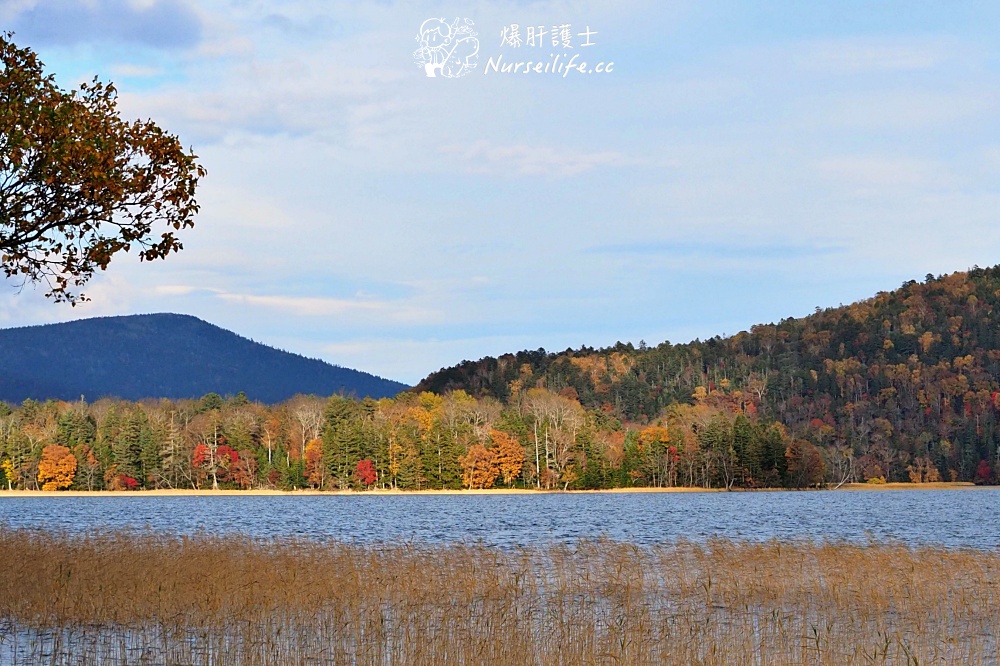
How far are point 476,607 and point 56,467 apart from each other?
125 m

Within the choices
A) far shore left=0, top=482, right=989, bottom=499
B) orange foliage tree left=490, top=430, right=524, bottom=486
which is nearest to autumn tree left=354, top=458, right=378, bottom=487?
far shore left=0, top=482, right=989, bottom=499

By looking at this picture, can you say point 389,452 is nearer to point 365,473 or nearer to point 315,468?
point 365,473

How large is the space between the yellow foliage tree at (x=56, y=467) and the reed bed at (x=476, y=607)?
365ft

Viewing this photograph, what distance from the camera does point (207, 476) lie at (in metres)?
143

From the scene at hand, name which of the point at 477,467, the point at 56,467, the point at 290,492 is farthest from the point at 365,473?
the point at 56,467

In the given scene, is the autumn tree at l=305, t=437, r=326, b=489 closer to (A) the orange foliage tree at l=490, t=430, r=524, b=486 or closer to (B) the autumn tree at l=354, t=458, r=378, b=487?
(B) the autumn tree at l=354, t=458, r=378, b=487

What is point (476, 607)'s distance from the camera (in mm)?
23109

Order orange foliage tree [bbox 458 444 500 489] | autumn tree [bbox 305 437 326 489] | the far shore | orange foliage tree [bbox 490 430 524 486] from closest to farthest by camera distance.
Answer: the far shore, orange foliage tree [bbox 458 444 500 489], autumn tree [bbox 305 437 326 489], orange foliage tree [bbox 490 430 524 486]

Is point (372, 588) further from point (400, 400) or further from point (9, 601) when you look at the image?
point (400, 400)

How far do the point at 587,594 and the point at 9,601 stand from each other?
40.6 feet

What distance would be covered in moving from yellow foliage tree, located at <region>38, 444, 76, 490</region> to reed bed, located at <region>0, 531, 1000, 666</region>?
111m

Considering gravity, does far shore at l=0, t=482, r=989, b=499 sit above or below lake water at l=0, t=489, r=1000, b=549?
below

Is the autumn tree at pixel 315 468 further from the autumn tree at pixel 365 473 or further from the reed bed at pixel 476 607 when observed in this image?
the reed bed at pixel 476 607

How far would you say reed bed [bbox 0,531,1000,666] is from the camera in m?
18.5
